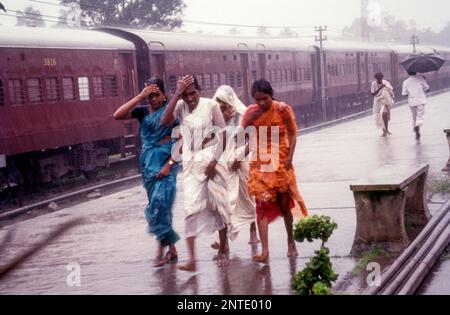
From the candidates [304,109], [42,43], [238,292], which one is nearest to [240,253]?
[238,292]

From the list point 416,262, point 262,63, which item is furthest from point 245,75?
point 416,262

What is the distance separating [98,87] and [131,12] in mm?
16630

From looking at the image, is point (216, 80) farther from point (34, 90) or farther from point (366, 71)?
point (366, 71)

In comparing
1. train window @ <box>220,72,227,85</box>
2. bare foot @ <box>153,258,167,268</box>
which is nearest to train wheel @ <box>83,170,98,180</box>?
train window @ <box>220,72,227,85</box>

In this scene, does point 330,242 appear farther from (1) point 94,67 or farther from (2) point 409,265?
(1) point 94,67

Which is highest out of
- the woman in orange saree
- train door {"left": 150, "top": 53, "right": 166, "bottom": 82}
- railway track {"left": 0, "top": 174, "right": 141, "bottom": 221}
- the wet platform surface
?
train door {"left": 150, "top": 53, "right": 166, "bottom": 82}

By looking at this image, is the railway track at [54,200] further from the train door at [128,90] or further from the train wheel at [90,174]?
the train door at [128,90]

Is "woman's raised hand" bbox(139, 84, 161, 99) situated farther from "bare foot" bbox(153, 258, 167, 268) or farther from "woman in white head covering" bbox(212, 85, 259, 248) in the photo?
"bare foot" bbox(153, 258, 167, 268)

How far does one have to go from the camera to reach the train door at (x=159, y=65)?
59.8 ft

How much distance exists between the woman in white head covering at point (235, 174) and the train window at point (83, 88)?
9.23 m

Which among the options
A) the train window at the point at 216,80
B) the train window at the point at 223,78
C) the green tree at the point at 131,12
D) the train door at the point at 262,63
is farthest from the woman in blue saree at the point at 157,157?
the green tree at the point at 131,12

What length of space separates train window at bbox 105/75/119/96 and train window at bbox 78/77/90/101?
830 mm

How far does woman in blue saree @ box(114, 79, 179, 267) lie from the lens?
243 inches
